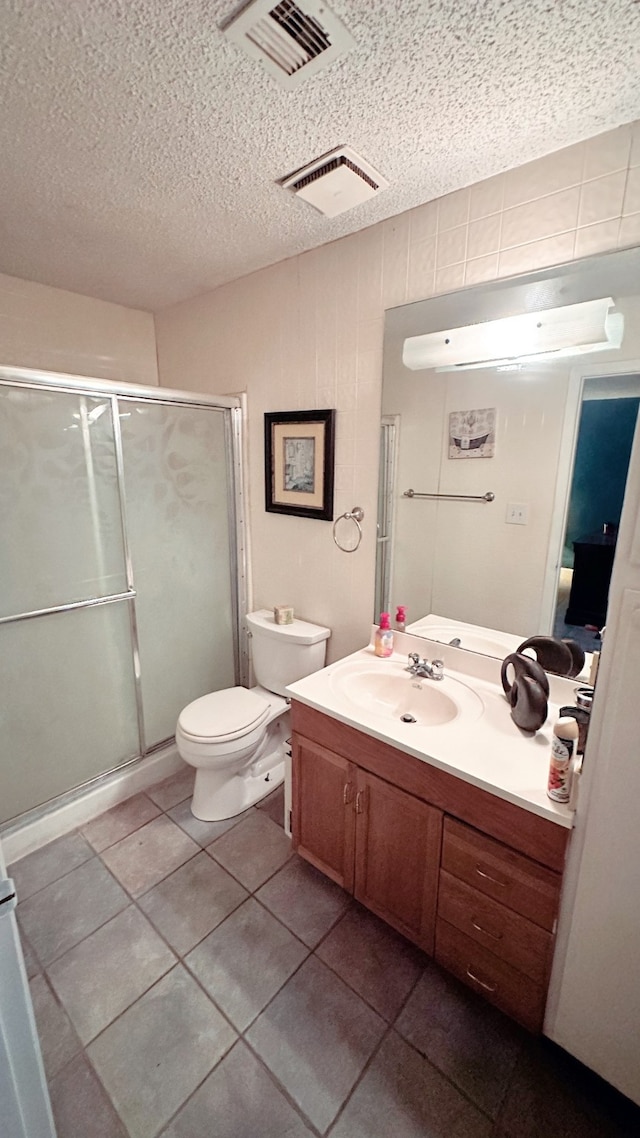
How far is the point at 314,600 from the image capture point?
6.61ft

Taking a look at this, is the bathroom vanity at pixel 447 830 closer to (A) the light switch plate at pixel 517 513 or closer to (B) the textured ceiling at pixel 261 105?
(A) the light switch plate at pixel 517 513

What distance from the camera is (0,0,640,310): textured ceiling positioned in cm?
82

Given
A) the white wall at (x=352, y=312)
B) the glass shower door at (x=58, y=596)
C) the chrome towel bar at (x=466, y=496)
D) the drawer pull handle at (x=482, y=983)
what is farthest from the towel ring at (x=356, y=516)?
the drawer pull handle at (x=482, y=983)

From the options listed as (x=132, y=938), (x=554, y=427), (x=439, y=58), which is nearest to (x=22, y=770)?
(x=132, y=938)

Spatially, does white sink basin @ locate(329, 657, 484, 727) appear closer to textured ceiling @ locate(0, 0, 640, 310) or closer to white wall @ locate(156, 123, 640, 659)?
white wall @ locate(156, 123, 640, 659)

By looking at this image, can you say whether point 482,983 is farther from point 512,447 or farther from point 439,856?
point 512,447

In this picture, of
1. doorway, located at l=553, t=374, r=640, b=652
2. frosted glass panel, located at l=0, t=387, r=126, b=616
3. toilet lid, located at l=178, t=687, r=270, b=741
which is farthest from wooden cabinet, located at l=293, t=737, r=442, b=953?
frosted glass panel, located at l=0, t=387, r=126, b=616

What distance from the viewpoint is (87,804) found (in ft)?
6.17

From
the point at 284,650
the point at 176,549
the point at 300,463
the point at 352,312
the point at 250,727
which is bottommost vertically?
the point at 250,727

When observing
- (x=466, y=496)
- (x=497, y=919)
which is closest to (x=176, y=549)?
(x=466, y=496)

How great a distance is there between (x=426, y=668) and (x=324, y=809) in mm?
583

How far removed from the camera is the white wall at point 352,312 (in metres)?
1.15

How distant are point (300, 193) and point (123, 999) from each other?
2421 mm

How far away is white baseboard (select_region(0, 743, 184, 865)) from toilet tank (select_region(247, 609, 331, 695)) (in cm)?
66
